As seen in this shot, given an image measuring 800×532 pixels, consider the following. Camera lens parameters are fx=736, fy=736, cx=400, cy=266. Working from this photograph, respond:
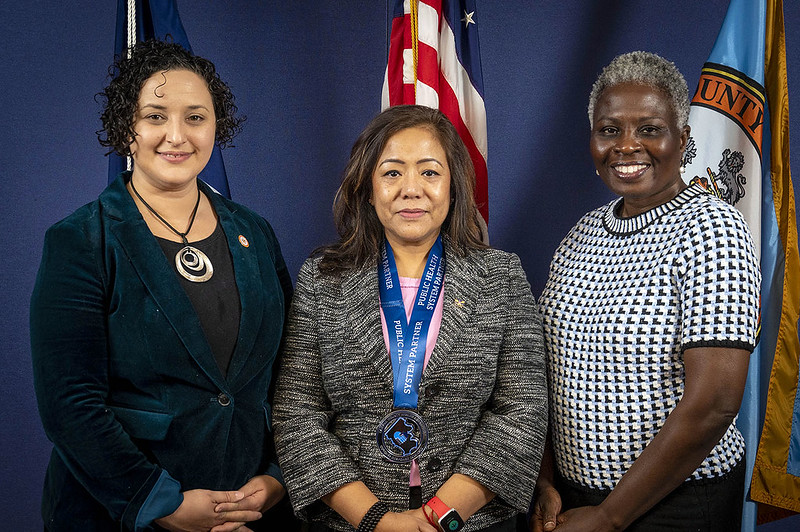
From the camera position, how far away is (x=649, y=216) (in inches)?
81.1

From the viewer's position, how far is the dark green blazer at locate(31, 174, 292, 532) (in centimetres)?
171

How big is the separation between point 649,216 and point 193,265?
4.10 feet

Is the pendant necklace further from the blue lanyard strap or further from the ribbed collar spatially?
the ribbed collar

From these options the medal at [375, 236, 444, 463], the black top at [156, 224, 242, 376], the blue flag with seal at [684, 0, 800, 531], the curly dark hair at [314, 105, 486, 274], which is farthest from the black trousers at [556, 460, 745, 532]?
the black top at [156, 224, 242, 376]

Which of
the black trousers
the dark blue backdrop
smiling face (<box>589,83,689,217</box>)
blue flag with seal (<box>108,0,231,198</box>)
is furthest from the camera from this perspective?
the dark blue backdrop

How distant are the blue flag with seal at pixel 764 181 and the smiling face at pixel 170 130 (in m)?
1.73

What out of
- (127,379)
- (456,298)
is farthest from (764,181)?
(127,379)

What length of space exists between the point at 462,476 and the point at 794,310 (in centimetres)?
A: 150

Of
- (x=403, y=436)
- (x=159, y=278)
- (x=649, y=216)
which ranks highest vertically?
(x=649, y=216)

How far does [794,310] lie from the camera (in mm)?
2613

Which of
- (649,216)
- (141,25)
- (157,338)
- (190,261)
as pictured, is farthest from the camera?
(141,25)

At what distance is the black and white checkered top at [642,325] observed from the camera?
1.82m

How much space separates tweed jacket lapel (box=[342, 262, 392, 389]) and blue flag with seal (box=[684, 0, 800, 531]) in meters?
1.36

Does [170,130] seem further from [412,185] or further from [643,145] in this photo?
[643,145]
